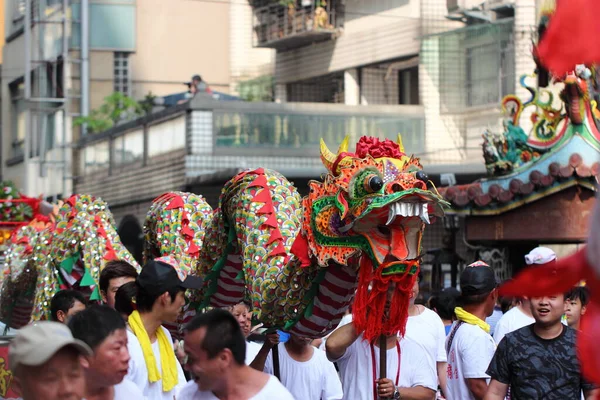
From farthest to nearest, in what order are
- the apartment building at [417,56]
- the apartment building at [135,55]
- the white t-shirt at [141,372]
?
1. the apartment building at [135,55]
2. the apartment building at [417,56]
3. the white t-shirt at [141,372]

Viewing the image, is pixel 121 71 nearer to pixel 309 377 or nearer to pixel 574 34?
pixel 309 377

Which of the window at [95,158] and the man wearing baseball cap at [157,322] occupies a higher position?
the window at [95,158]

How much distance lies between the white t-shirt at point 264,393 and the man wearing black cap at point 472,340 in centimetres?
315

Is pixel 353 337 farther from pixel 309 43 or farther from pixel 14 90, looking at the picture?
pixel 14 90

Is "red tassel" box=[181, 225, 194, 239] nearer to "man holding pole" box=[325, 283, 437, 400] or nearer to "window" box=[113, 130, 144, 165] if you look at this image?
"man holding pole" box=[325, 283, 437, 400]

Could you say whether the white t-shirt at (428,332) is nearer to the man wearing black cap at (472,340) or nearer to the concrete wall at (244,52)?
the man wearing black cap at (472,340)

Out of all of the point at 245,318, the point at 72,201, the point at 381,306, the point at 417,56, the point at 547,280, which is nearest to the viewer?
the point at 547,280

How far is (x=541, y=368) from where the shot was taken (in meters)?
6.11

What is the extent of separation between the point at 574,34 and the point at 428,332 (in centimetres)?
492

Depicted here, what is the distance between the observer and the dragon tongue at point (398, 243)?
6305 mm

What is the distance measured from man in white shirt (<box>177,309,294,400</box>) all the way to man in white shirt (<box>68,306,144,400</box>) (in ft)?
0.86

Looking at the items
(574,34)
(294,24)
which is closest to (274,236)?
(574,34)

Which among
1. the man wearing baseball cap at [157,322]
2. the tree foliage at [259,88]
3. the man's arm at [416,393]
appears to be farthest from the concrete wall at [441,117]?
the man wearing baseball cap at [157,322]

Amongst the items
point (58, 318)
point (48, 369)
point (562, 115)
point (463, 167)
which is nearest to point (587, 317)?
point (48, 369)
